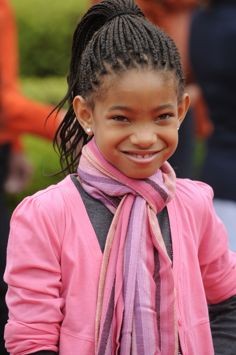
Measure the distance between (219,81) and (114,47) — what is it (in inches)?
71.2

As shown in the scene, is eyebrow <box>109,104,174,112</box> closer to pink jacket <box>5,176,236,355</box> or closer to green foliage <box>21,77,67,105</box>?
pink jacket <box>5,176,236,355</box>

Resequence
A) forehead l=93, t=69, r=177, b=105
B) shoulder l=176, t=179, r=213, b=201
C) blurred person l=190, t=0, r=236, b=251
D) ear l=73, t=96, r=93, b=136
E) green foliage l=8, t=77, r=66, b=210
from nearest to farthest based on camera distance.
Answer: forehead l=93, t=69, r=177, b=105
ear l=73, t=96, r=93, b=136
shoulder l=176, t=179, r=213, b=201
blurred person l=190, t=0, r=236, b=251
green foliage l=8, t=77, r=66, b=210

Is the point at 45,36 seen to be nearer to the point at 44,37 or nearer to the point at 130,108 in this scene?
the point at 44,37

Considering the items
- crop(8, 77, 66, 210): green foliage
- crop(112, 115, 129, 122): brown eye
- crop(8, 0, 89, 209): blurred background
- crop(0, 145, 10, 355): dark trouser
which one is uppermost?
crop(112, 115, 129, 122): brown eye

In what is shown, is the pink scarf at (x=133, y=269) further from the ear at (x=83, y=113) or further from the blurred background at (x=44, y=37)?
the blurred background at (x=44, y=37)

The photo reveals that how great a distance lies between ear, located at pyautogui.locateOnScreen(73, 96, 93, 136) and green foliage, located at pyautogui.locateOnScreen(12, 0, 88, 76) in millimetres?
6868

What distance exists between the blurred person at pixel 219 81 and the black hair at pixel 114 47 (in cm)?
161

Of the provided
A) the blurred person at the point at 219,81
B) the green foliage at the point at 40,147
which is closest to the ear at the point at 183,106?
the blurred person at the point at 219,81

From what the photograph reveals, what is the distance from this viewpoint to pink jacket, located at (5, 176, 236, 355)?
2.64 metres

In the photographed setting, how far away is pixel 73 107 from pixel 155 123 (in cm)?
23

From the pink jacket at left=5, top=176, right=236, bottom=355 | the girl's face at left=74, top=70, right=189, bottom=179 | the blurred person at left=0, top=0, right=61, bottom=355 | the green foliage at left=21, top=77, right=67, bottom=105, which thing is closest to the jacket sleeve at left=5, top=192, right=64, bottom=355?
the pink jacket at left=5, top=176, right=236, bottom=355

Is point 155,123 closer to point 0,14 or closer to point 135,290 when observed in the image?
point 135,290

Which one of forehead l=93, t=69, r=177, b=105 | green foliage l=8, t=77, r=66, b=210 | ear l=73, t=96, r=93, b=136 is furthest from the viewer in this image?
green foliage l=8, t=77, r=66, b=210

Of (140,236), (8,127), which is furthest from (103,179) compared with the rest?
(8,127)
